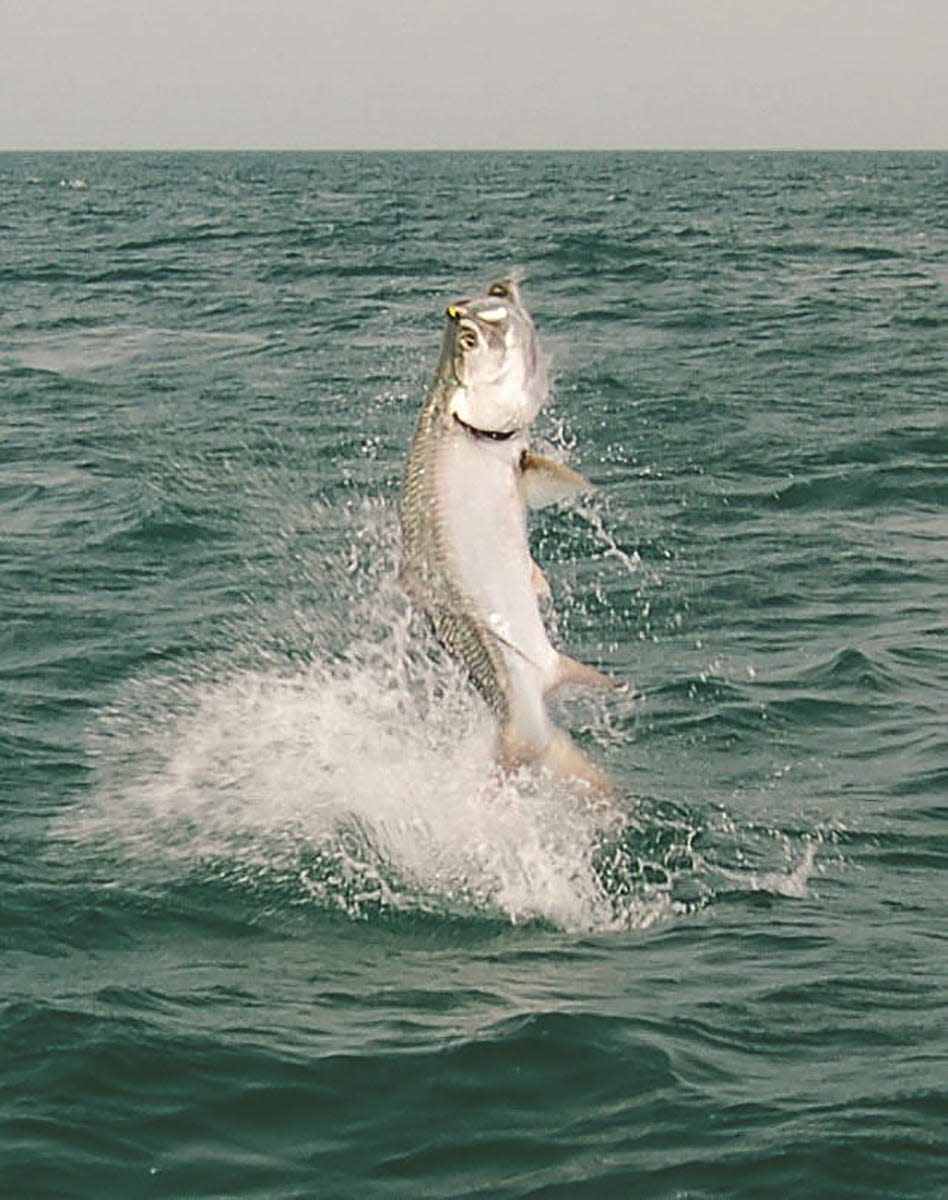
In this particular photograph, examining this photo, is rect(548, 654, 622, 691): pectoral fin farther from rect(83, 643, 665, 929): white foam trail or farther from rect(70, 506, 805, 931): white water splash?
rect(83, 643, 665, 929): white foam trail

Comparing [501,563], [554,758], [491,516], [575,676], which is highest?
[491,516]

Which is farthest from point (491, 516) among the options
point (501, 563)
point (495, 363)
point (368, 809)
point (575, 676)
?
point (368, 809)

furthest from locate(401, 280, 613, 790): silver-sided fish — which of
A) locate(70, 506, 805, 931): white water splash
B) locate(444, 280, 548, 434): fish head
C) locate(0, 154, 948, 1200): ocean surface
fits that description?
locate(0, 154, 948, 1200): ocean surface

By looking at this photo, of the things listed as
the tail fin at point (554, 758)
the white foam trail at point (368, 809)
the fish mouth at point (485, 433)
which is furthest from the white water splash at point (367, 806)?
the fish mouth at point (485, 433)

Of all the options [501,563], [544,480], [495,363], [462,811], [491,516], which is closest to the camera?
[495,363]

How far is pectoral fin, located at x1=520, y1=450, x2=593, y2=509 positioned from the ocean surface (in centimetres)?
179

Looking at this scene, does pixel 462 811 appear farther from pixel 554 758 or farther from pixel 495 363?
pixel 495 363

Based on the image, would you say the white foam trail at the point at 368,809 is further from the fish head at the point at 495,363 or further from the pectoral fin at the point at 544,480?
the fish head at the point at 495,363

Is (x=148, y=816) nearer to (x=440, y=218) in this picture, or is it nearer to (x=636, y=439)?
(x=636, y=439)

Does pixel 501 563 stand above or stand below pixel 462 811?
above

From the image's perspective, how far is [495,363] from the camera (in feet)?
21.0

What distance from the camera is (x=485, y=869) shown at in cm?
832

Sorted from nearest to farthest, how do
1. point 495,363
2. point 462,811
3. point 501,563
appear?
point 495,363 → point 501,563 → point 462,811

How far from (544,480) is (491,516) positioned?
0.25 metres
